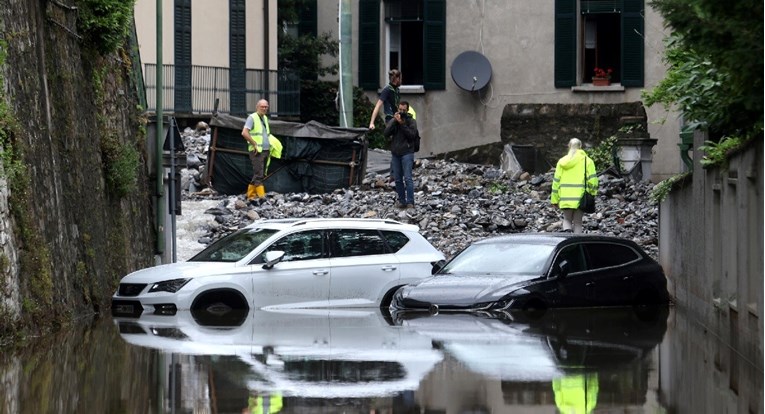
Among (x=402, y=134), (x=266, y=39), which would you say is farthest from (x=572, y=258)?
(x=266, y=39)

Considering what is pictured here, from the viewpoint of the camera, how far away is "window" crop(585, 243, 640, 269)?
68.0ft

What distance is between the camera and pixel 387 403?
36.1 ft

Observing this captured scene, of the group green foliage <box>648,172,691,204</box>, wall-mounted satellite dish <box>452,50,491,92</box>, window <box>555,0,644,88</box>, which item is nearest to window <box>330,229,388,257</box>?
green foliage <box>648,172,691,204</box>

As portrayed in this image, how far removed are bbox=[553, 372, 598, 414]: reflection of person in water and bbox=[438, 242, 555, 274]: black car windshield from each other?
710 centimetres

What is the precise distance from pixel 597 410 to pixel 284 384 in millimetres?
2647

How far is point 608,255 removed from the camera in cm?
2094

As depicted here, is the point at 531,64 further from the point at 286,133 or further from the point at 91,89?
the point at 91,89

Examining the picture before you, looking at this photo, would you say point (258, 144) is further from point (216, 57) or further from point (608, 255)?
point (608, 255)

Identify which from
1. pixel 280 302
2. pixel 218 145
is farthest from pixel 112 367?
pixel 218 145

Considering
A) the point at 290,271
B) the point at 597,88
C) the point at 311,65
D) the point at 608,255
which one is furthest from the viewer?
the point at 311,65

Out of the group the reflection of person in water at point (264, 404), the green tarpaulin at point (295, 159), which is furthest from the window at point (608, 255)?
the green tarpaulin at point (295, 159)

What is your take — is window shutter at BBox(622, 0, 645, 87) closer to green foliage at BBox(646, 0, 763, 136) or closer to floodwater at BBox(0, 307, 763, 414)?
floodwater at BBox(0, 307, 763, 414)

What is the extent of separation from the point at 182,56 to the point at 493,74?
8812mm

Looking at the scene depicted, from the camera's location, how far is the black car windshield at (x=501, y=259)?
20.1 meters
